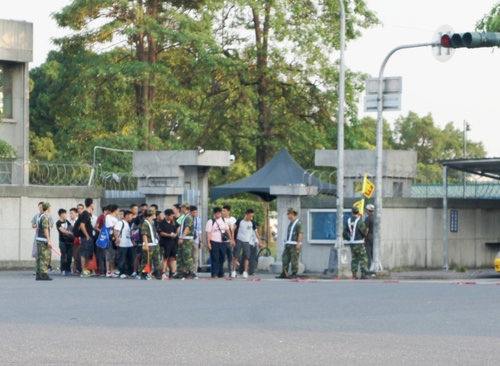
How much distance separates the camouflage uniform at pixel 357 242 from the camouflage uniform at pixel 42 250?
692 cm

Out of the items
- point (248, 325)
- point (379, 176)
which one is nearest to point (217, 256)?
point (379, 176)

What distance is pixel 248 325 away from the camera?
52.3ft

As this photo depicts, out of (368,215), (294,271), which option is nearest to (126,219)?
(294,271)

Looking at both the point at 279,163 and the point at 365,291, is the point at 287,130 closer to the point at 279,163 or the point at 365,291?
the point at 279,163

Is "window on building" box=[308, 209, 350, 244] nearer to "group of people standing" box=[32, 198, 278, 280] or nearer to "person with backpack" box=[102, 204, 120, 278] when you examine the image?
"group of people standing" box=[32, 198, 278, 280]

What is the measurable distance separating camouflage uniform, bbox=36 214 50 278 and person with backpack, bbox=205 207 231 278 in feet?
11.8

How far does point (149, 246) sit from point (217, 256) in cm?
164

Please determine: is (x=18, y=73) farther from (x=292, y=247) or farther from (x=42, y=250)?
(x=292, y=247)

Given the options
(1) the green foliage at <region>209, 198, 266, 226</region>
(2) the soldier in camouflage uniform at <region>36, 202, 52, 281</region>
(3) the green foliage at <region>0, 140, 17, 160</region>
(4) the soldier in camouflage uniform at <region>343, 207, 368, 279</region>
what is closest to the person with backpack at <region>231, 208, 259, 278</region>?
(4) the soldier in camouflage uniform at <region>343, 207, 368, 279</region>

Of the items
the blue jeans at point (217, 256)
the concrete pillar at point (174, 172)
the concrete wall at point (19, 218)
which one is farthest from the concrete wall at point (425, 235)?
the concrete wall at point (19, 218)

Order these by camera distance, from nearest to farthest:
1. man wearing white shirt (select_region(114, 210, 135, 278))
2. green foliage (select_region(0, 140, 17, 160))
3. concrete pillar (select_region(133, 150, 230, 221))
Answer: man wearing white shirt (select_region(114, 210, 135, 278)) < concrete pillar (select_region(133, 150, 230, 221)) < green foliage (select_region(0, 140, 17, 160))

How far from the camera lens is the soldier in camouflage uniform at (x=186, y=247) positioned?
93.4 feet

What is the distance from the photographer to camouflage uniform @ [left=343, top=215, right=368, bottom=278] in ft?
96.7

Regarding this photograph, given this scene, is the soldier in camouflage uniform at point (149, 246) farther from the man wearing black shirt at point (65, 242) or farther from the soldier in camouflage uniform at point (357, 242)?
the soldier in camouflage uniform at point (357, 242)
